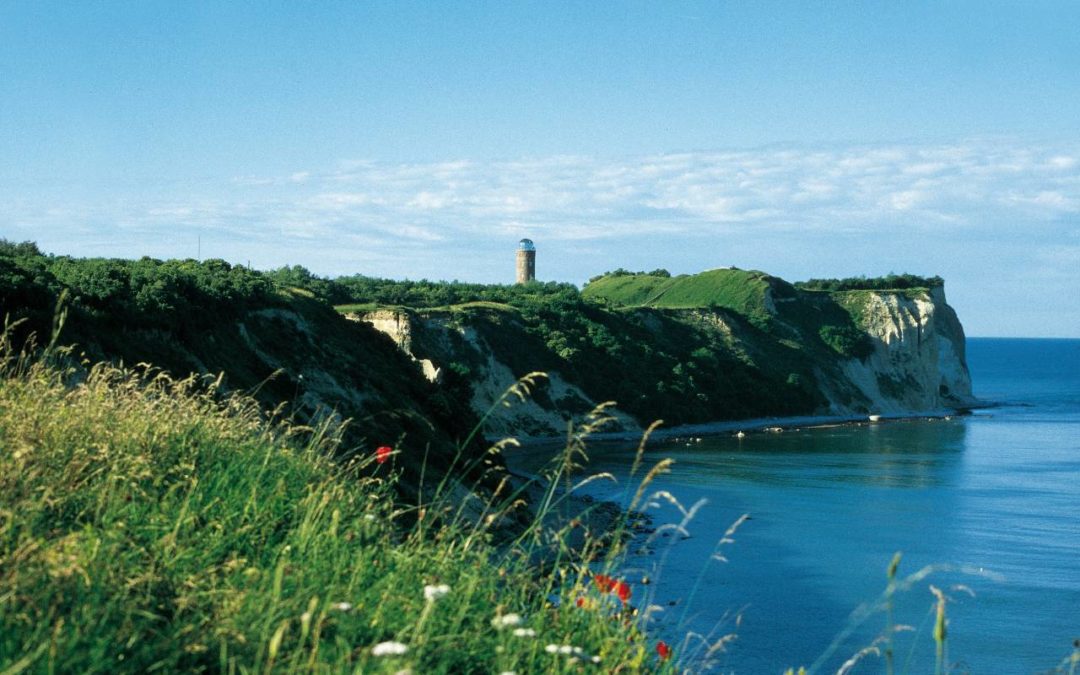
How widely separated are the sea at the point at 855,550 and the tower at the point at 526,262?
5697cm

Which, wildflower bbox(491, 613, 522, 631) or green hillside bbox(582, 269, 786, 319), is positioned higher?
green hillside bbox(582, 269, 786, 319)

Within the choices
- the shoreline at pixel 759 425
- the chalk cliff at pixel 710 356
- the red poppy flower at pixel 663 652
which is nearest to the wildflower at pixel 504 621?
the red poppy flower at pixel 663 652

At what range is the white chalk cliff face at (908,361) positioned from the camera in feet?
400

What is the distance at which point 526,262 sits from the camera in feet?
458

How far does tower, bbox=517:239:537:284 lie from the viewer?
139500 mm

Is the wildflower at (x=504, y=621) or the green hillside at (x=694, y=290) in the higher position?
the green hillside at (x=694, y=290)

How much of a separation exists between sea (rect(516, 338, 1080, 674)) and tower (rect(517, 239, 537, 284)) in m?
57.0

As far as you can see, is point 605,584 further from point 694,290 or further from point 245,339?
point 694,290

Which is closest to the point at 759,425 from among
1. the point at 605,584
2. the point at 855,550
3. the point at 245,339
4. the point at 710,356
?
the point at 710,356

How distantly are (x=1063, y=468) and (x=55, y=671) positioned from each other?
72.0m

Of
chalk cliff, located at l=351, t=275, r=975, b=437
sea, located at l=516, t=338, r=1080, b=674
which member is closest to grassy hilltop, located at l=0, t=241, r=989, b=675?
sea, located at l=516, t=338, r=1080, b=674

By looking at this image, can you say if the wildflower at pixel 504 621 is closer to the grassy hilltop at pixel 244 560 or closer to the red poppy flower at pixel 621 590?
the grassy hilltop at pixel 244 560

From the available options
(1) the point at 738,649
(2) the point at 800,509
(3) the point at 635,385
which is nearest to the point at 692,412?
(3) the point at 635,385

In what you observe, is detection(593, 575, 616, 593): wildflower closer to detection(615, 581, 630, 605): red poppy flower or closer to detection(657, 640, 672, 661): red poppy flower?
detection(615, 581, 630, 605): red poppy flower
